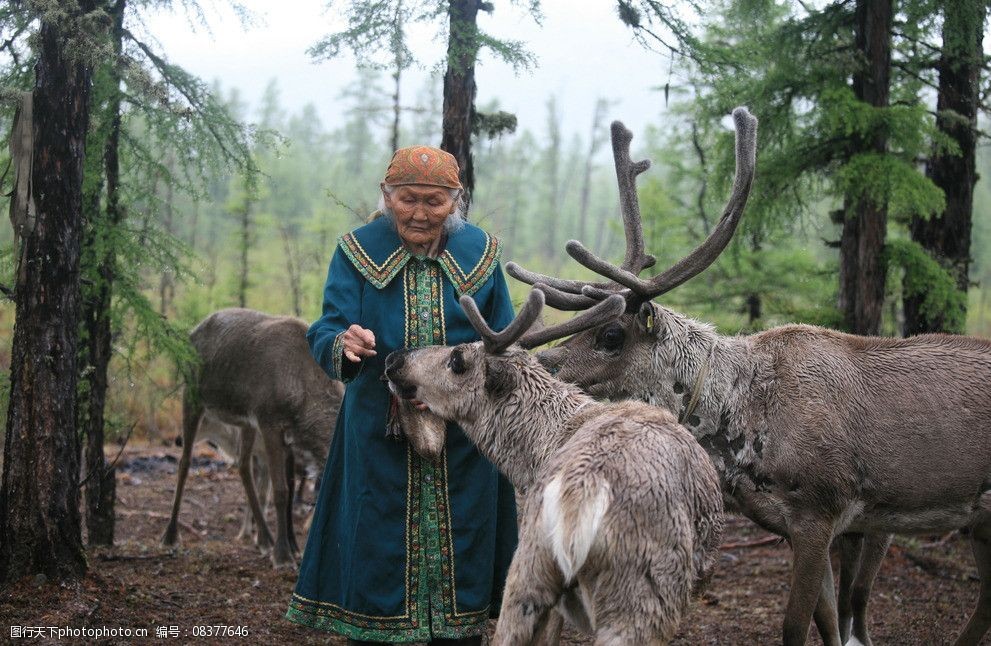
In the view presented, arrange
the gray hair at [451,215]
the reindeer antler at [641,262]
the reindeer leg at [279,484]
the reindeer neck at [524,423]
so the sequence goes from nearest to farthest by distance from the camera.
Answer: the reindeer neck at [524,423]
the gray hair at [451,215]
the reindeer antler at [641,262]
the reindeer leg at [279,484]

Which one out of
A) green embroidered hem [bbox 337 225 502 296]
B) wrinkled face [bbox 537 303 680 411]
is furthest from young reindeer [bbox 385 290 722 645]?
wrinkled face [bbox 537 303 680 411]

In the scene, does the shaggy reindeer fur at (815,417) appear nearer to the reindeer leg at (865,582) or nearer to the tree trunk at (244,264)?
the reindeer leg at (865,582)

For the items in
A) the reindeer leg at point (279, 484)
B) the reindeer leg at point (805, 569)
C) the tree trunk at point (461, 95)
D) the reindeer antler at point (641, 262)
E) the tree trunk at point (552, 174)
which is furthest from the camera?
the tree trunk at point (552, 174)

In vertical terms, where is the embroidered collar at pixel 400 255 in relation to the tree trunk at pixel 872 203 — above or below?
below

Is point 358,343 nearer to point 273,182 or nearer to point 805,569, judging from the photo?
point 805,569

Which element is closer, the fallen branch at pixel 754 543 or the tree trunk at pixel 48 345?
the tree trunk at pixel 48 345

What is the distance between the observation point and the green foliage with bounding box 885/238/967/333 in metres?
7.63

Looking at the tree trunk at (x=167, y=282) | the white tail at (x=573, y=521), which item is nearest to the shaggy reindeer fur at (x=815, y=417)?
the white tail at (x=573, y=521)

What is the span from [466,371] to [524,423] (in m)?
0.35

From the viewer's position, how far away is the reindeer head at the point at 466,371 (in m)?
4.19

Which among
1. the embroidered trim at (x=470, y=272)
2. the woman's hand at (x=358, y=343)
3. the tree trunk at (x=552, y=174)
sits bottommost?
the woman's hand at (x=358, y=343)

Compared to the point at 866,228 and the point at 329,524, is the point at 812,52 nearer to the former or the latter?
the point at 866,228

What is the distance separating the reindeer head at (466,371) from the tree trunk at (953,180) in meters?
5.07

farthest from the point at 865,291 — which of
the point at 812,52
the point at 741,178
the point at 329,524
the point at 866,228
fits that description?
the point at 329,524
